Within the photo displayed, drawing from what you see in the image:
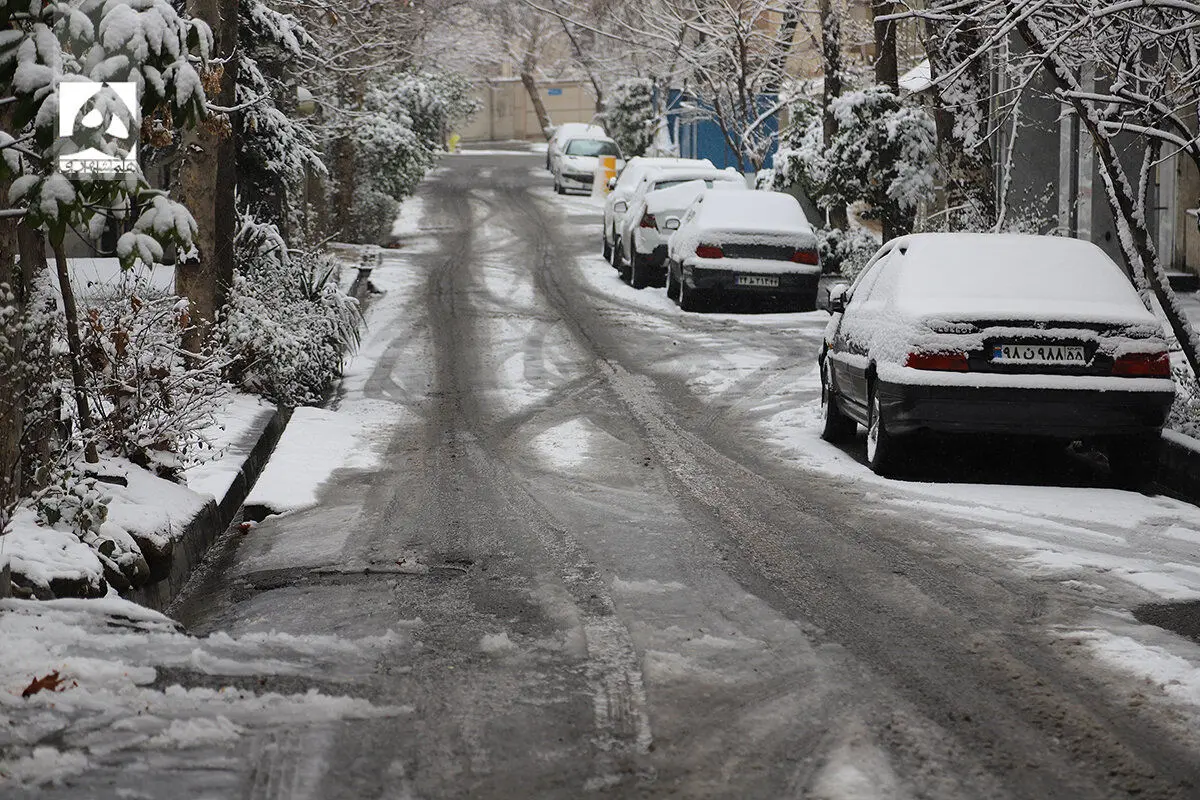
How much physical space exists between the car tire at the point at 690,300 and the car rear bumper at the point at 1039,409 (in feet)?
40.5

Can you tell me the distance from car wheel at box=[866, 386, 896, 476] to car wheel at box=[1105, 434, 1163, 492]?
4.27 feet

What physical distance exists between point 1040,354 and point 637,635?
4.34 meters

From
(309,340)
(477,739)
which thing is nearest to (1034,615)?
(477,739)

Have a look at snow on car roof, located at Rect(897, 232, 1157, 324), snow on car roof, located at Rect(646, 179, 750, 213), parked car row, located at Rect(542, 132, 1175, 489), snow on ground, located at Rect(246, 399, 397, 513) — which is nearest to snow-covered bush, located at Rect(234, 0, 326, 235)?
snow on ground, located at Rect(246, 399, 397, 513)

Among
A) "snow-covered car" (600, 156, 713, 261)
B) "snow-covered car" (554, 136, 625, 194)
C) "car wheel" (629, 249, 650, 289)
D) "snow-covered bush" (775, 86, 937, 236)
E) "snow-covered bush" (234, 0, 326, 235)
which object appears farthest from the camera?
"snow-covered car" (554, 136, 625, 194)

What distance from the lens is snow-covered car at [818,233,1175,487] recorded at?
970 cm

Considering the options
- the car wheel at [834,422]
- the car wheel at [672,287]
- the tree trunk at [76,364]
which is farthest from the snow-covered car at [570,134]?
the tree trunk at [76,364]

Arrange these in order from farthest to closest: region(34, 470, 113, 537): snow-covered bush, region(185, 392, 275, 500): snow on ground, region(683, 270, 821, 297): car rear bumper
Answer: region(683, 270, 821, 297): car rear bumper → region(185, 392, 275, 500): snow on ground → region(34, 470, 113, 537): snow-covered bush

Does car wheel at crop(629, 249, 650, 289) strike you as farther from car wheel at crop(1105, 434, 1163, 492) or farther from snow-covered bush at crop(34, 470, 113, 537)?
snow-covered bush at crop(34, 470, 113, 537)

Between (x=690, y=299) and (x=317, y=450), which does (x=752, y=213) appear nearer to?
(x=690, y=299)

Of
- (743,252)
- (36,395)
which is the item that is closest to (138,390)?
(36,395)

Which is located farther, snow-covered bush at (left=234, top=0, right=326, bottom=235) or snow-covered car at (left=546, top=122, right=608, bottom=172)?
snow-covered car at (left=546, top=122, right=608, bottom=172)

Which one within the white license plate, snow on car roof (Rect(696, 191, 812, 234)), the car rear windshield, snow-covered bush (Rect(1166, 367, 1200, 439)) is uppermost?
the car rear windshield

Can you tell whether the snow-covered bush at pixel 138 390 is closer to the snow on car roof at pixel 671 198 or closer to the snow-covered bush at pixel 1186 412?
the snow-covered bush at pixel 1186 412
